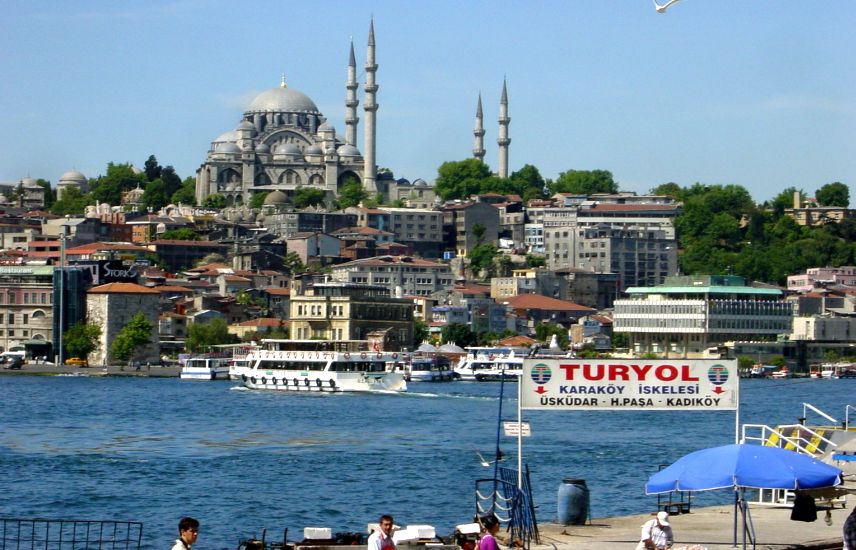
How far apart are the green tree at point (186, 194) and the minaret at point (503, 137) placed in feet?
86.0

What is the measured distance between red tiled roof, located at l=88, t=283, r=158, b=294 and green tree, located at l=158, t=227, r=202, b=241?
125 ft

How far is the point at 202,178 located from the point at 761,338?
62.3 metres

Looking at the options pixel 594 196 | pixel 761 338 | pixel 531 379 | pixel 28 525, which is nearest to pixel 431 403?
pixel 28 525

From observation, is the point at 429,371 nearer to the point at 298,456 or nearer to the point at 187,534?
the point at 298,456

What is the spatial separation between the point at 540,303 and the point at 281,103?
5561 centimetres

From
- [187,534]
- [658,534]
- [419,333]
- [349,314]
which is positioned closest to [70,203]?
[419,333]

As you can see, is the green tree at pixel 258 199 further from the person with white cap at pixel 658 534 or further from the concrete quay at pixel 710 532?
the person with white cap at pixel 658 534

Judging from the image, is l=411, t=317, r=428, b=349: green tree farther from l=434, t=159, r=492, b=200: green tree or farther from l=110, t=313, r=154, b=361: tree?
l=434, t=159, r=492, b=200: green tree

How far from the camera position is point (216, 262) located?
417ft

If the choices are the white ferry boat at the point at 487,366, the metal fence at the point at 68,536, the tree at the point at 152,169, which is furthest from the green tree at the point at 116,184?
the metal fence at the point at 68,536

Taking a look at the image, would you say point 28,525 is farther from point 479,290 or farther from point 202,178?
point 202,178

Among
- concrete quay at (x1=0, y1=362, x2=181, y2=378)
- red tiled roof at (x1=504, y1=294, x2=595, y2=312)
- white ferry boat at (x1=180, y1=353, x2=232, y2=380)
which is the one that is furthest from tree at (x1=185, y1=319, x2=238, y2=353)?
red tiled roof at (x1=504, y1=294, x2=595, y2=312)

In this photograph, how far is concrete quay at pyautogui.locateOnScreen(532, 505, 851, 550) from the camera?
698 inches

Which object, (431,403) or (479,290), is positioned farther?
(479,290)
